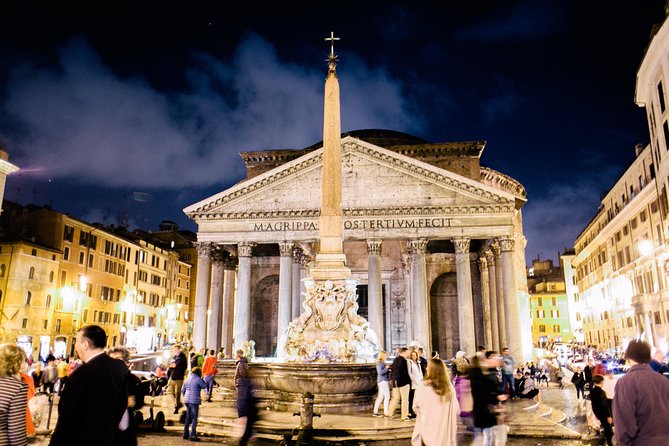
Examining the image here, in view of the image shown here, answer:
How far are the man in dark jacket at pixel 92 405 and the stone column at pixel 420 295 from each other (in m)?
22.9

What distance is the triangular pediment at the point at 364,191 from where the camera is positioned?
27188 mm

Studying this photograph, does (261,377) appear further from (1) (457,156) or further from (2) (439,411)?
(1) (457,156)

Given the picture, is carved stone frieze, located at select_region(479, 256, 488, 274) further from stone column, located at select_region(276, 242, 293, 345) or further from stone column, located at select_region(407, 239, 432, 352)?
stone column, located at select_region(276, 242, 293, 345)

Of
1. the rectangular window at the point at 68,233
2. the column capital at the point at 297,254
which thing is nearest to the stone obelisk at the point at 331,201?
the column capital at the point at 297,254

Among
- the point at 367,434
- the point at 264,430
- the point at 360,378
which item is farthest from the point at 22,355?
the point at 360,378

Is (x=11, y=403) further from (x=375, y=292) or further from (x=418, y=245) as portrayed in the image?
(x=418, y=245)

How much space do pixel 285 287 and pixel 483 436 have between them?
2162 centimetres

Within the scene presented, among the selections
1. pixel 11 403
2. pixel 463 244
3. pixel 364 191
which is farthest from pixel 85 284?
pixel 11 403

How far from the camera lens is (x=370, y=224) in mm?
27531

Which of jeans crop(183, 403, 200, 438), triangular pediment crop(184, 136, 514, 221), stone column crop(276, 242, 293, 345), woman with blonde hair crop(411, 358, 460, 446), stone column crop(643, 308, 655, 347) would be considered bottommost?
jeans crop(183, 403, 200, 438)

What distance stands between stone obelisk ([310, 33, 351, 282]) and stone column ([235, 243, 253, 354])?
15758 millimetres

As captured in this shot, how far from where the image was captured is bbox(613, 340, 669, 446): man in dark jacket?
3.85 metres

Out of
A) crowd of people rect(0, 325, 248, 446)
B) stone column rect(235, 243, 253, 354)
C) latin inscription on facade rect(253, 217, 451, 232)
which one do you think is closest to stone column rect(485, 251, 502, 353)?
latin inscription on facade rect(253, 217, 451, 232)

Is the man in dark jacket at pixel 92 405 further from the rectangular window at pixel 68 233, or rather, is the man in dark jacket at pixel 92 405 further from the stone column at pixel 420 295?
the rectangular window at pixel 68 233
